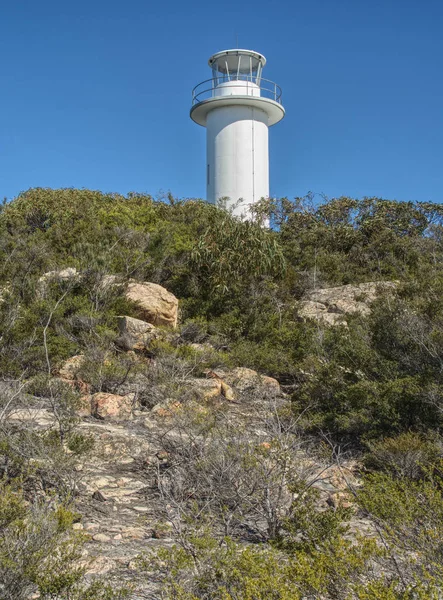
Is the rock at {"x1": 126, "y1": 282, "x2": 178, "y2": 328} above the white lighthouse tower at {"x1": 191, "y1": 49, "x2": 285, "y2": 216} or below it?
below

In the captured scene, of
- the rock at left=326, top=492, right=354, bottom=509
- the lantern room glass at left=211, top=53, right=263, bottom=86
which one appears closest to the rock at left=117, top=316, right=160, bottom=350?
the rock at left=326, top=492, right=354, bottom=509

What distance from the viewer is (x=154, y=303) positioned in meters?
11.2

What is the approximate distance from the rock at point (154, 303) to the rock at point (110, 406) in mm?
3159

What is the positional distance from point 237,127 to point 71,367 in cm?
1320

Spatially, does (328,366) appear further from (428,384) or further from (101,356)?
(101,356)

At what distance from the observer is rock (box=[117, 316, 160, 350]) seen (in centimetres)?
1009

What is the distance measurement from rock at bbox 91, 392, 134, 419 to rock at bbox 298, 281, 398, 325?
460cm

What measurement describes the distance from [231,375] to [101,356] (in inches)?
78.1

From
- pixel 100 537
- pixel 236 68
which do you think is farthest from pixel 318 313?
pixel 236 68

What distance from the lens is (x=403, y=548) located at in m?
3.64

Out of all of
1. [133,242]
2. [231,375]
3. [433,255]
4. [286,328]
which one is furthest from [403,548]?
[433,255]

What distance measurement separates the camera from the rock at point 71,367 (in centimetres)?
895

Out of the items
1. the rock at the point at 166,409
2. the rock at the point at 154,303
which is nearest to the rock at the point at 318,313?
the rock at the point at 154,303

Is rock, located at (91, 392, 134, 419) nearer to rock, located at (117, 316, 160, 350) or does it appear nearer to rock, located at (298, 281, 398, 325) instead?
rock, located at (117, 316, 160, 350)
